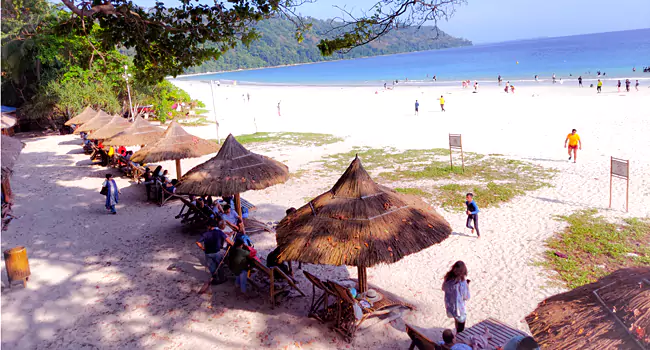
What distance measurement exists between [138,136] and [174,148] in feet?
11.4

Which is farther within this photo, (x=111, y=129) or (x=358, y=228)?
(x=111, y=129)

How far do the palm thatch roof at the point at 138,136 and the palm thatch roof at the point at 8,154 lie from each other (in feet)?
12.9

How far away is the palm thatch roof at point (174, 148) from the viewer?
12172 mm

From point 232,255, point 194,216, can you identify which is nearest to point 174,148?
point 194,216

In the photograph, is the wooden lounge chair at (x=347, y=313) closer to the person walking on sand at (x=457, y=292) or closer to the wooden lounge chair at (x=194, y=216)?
the person walking on sand at (x=457, y=292)

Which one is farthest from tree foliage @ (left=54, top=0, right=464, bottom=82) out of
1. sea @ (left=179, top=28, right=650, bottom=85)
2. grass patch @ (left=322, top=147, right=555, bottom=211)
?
sea @ (left=179, top=28, right=650, bottom=85)

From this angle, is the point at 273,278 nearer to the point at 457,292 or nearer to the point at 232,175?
the point at 457,292

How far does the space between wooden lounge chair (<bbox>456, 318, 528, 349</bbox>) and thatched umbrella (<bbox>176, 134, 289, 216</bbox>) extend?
5.26 metres

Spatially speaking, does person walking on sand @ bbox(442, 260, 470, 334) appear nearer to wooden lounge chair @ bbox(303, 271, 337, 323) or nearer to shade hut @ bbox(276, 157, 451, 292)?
shade hut @ bbox(276, 157, 451, 292)

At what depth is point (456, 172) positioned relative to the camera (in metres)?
15.3

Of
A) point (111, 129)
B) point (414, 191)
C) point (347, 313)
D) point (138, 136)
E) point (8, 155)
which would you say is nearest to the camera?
point (347, 313)

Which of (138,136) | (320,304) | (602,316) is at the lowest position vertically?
(320,304)

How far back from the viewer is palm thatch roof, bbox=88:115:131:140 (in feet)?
55.2

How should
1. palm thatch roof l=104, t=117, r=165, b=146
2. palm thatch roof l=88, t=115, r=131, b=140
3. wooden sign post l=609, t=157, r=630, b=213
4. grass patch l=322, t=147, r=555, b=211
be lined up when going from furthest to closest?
palm thatch roof l=88, t=115, r=131, b=140 < palm thatch roof l=104, t=117, r=165, b=146 < grass patch l=322, t=147, r=555, b=211 < wooden sign post l=609, t=157, r=630, b=213
